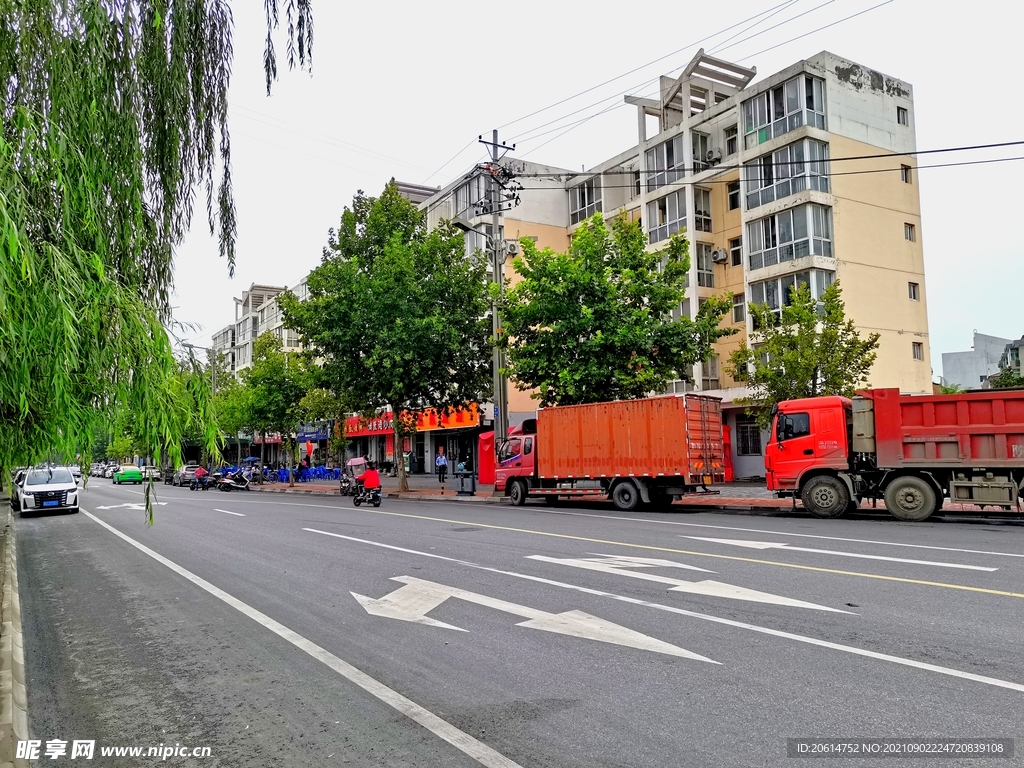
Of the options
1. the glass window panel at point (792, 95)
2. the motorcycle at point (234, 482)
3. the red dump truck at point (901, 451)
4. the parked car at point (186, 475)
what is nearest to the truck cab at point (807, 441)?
the red dump truck at point (901, 451)

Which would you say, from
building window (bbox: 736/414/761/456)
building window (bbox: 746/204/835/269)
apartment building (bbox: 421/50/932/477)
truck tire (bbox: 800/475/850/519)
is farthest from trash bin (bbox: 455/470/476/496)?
building window (bbox: 746/204/835/269)

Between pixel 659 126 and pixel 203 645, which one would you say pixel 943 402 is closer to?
pixel 203 645

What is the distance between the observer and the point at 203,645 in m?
6.49

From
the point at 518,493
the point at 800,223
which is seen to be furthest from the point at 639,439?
the point at 800,223

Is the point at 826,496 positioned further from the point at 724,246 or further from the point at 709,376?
the point at 724,246

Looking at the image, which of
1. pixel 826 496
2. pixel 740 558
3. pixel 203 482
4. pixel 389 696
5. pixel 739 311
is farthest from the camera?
pixel 203 482

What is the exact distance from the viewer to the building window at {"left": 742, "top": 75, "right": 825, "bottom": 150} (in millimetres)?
28859

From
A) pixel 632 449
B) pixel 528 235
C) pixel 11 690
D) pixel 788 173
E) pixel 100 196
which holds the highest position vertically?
pixel 528 235

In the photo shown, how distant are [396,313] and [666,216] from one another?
14.1 metres

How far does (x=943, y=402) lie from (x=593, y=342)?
9.87m

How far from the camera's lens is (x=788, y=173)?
2906cm

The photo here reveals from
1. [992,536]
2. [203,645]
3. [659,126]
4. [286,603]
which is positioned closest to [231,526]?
[286,603]

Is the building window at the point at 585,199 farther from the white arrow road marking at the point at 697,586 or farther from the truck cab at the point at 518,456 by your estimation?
the white arrow road marking at the point at 697,586

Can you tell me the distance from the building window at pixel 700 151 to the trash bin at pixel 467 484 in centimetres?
1714
